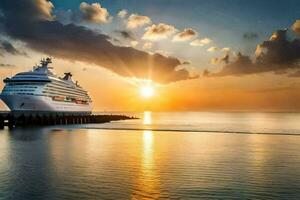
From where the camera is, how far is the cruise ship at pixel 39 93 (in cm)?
11012

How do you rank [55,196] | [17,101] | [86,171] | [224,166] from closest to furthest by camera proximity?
[55,196]
[86,171]
[224,166]
[17,101]

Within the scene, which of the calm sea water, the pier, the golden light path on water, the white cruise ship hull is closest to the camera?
the calm sea water

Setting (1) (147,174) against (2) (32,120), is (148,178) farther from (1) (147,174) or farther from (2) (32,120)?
(2) (32,120)

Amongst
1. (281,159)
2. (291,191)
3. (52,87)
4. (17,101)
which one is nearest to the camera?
(291,191)

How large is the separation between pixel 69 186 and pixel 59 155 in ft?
55.7

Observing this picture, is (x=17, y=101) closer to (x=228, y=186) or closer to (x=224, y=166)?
(x=224, y=166)

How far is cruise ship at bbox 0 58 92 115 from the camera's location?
110125mm

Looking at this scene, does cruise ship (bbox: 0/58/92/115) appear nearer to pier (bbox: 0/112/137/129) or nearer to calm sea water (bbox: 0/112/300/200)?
pier (bbox: 0/112/137/129)

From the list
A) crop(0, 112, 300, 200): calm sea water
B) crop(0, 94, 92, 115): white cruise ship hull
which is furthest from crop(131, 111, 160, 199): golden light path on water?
crop(0, 94, 92, 115): white cruise ship hull

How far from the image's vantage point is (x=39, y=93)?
11169cm

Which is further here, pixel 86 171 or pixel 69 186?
pixel 86 171

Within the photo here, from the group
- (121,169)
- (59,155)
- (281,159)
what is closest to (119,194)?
(121,169)

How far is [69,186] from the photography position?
25.2 metres

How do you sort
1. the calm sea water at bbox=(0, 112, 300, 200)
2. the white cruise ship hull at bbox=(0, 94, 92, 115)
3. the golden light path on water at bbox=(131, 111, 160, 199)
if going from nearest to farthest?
1. the calm sea water at bbox=(0, 112, 300, 200)
2. the golden light path on water at bbox=(131, 111, 160, 199)
3. the white cruise ship hull at bbox=(0, 94, 92, 115)
